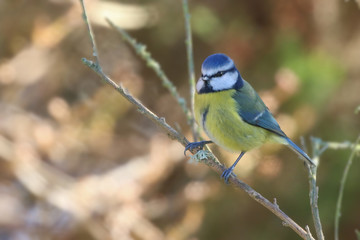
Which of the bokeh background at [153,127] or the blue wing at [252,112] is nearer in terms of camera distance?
the blue wing at [252,112]

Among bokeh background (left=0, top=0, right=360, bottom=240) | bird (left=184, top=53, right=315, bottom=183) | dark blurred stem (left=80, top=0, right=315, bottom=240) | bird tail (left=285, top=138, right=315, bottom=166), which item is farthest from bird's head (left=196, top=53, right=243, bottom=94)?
bokeh background (left=0, top=0, right=360, bottom=240)

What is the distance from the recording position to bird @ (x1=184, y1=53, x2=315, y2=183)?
6.07 feet

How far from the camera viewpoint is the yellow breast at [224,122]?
1853 millimetres

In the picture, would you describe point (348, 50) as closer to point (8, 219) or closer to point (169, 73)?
point (169, 73)

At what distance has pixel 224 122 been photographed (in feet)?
6.10

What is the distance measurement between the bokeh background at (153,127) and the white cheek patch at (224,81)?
61cm

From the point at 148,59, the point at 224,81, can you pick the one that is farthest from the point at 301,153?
the point at 148,59

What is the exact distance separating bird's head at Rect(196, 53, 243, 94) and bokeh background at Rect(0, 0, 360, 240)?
624mm

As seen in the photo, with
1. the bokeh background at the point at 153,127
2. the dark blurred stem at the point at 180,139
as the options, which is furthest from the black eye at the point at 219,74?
the bokeh background at the point at 153,127

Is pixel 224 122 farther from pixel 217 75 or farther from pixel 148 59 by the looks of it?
pixel 148 59

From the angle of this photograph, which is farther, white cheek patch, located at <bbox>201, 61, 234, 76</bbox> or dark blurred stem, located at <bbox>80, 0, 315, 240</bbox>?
white cheek patch, located at <bbox>201, 61, 234, 76</bbox>

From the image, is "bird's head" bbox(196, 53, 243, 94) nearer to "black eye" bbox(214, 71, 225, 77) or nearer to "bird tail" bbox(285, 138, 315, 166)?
"black eye" bbox(214, 71, 225, 77)

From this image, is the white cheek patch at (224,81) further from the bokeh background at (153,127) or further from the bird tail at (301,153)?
the bokeh background at (153,127)

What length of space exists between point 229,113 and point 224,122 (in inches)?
1.8
